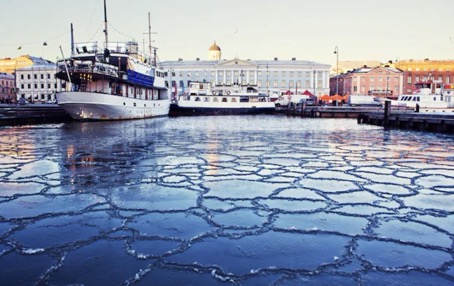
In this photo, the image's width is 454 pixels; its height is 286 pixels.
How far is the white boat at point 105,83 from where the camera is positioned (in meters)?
26.8

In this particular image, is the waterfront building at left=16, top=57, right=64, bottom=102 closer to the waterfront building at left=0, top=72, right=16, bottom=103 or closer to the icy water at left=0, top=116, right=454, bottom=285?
the waterfront building at left=0, top=72, right=16, bottom=103

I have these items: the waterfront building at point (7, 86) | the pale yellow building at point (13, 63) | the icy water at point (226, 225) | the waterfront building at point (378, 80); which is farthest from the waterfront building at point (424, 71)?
the pale yellow building at point (13, 63)

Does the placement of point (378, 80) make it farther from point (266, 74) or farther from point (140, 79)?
point (140, 79)

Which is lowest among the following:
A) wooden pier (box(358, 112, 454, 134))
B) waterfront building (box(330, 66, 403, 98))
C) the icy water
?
the icy water

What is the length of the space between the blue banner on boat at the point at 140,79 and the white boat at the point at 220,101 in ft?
40.9

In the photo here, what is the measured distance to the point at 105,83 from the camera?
1125 inches

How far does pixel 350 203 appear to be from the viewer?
15.3 feet

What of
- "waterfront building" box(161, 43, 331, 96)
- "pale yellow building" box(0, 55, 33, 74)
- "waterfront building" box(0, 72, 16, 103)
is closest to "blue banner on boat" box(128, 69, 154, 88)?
"waterfront building" box(161, 43, 331, 96)

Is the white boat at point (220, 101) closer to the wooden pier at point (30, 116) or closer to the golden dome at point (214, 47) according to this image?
the wooden pier at point (30, 116)

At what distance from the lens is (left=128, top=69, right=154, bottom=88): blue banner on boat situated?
30422mm

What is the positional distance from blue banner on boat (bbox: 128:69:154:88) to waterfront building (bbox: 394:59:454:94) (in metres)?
75.1

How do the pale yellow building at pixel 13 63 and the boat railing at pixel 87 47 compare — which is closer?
the boat railing at pixel 87 47

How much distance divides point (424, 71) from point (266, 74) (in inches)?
1513

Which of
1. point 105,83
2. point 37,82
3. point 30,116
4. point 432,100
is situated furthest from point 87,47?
point 37,82
